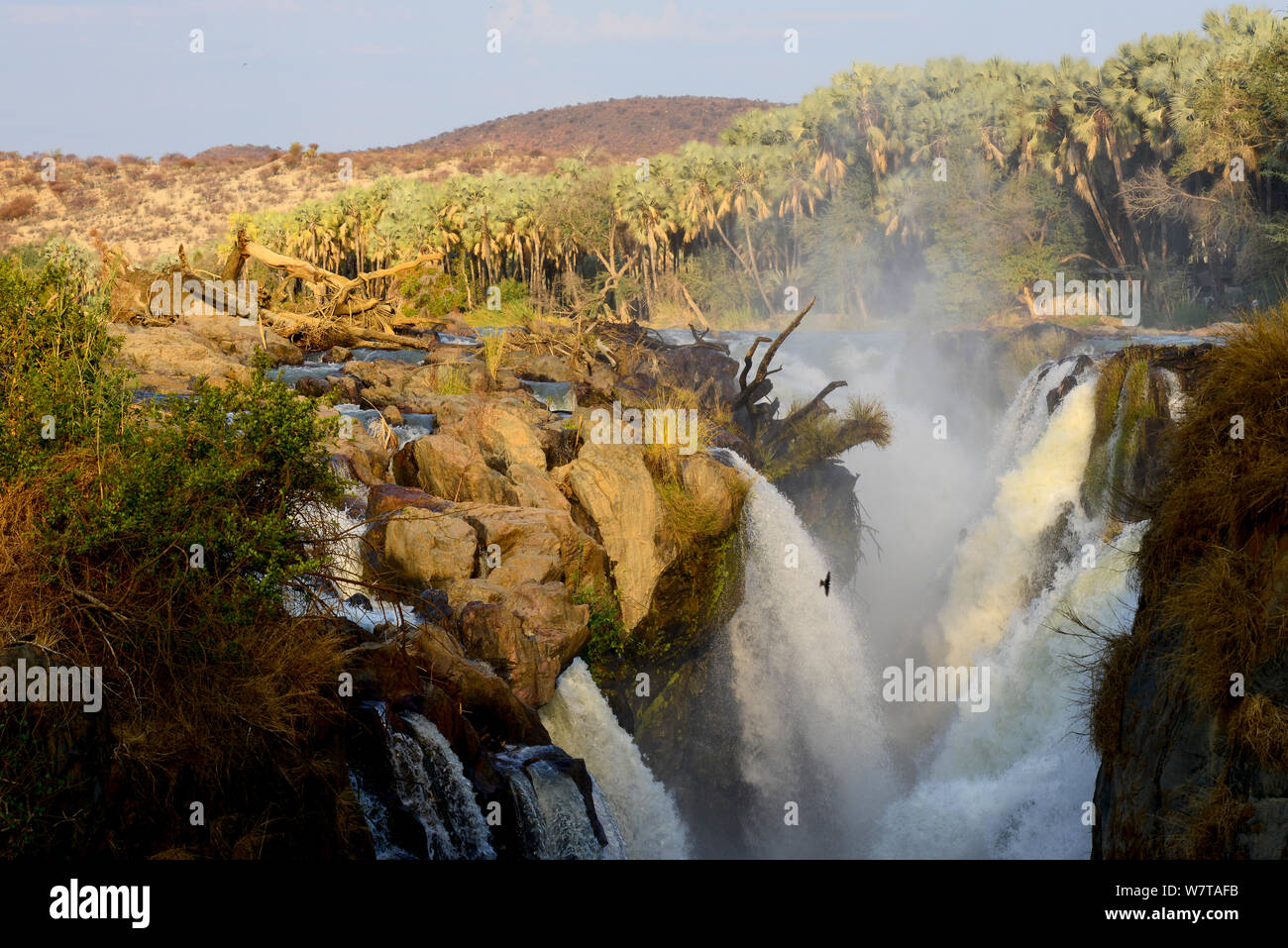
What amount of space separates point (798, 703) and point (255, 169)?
87.1 m

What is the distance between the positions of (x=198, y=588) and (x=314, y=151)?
96132 mm

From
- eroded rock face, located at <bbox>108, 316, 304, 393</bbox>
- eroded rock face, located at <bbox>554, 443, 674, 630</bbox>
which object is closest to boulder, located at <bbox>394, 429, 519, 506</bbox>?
eroded rock face, located at <bbox>554, 443, 674, 630</bbox>

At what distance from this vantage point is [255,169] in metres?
91.9

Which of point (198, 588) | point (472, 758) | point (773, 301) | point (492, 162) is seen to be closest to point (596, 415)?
point (472, 758)

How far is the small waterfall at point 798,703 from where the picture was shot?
54.9 ft

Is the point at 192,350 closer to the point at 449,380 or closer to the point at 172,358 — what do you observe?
the point at 172,358

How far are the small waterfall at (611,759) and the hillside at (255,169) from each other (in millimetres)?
60778

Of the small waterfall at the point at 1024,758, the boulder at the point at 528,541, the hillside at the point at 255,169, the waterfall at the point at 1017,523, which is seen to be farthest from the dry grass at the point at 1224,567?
the hillside at the point at 255,169

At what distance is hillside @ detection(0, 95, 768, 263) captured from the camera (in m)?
75.8

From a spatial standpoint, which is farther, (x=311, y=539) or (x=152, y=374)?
(x=152, y=374)

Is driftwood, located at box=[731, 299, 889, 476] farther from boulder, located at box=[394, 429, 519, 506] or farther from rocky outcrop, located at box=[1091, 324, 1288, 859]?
rocky outcrop, located at box=[1091, 324, 1288, 859]

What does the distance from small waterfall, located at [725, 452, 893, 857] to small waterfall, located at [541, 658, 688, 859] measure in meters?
3.47

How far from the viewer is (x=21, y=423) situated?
7613 millimetres
